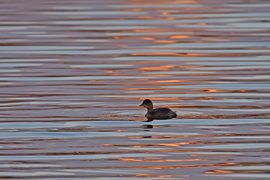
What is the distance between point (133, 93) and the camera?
17.9m

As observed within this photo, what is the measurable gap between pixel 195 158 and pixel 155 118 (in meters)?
3.41

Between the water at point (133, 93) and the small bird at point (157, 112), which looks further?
the small bird at point (157, 112)

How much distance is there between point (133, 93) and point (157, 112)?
8.51 feet

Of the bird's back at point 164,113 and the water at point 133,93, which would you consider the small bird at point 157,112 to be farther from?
the water at point 133,93

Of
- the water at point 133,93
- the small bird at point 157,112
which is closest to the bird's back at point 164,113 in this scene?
the small bird at point 157,112

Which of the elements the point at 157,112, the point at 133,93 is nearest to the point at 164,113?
the point at 157,112

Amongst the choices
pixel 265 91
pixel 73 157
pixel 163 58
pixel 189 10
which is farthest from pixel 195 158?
pixel 189 10

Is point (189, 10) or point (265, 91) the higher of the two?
point (189, 10)

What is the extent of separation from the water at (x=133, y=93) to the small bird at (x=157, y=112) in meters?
0.14

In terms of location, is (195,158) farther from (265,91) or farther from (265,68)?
(265,68)

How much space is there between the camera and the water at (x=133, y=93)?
38.8 ft

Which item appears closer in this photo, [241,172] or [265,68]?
[241,172]

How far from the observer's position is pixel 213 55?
23.1m

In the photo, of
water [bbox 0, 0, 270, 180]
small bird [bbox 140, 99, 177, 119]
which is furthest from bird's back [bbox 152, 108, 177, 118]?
water [bbox 0, 0, 270, 180]
